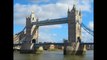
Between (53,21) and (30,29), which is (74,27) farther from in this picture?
(30,29)

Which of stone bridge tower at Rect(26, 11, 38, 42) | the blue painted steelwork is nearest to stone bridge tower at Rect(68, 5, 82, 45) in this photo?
the blue painted steelwork

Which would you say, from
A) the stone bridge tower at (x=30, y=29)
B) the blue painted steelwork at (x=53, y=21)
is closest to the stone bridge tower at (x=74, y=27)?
the blue painted steelwork at (x=53, y=21)

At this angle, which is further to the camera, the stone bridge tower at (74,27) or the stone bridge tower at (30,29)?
the stone bridge tower at (30,29)

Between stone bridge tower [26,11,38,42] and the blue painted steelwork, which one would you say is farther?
stone bridge tower [26,11,38,42]

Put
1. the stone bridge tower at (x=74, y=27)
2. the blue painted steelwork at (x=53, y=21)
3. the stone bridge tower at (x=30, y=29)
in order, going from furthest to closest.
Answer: the stone bridge tower at (x=30, y=29), the stone bridge tower at (x=74, y=27), the blue painted steelwork at (x=53, y=21)

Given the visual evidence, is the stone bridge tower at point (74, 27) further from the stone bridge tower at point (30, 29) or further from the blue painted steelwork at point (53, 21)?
the stone bridge tower at point (30, 29)

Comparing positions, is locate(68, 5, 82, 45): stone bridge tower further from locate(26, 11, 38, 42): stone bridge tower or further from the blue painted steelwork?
locate(26, 11, 38, 42): stone bridge tower
